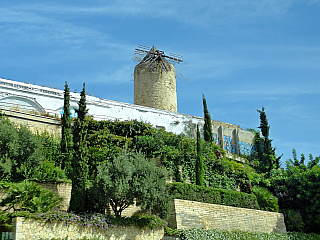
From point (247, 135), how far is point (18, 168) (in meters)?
22.6

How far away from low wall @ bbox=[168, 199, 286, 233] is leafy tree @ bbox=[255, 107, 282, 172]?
6924mm

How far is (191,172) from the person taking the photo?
76.1 feet

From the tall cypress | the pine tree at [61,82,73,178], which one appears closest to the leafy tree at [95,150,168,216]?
the tall cypress

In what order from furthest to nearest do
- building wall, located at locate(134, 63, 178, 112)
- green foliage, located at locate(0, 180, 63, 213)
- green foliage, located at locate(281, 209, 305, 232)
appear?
building wall, located at locate(134, 63, 178, 112)
green foliage, located at locate(281, 209, 305, 232)
green foliage, located at locate(0, 180, 63, 213)

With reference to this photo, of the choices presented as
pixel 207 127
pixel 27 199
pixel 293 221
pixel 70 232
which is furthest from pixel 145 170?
pixel 207 127

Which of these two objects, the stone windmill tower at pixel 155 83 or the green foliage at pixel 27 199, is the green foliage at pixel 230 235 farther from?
the stone windmill tower at pixel 155 83

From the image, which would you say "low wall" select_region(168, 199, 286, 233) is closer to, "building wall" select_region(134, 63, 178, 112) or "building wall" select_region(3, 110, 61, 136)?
"building wall" select_region(3, 110, 61, 136)

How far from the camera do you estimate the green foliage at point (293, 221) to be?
23.9 metres

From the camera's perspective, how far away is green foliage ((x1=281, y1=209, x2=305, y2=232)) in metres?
23.9

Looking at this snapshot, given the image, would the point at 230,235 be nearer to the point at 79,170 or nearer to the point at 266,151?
the point at 79,170

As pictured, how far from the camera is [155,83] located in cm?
3428

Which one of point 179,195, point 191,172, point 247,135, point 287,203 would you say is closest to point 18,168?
point 179,195

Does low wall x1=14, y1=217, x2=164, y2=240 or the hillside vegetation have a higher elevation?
the hillside vegetation

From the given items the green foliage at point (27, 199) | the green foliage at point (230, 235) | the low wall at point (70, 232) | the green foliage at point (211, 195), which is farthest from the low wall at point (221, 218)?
the green foliage at point (27, 199)
